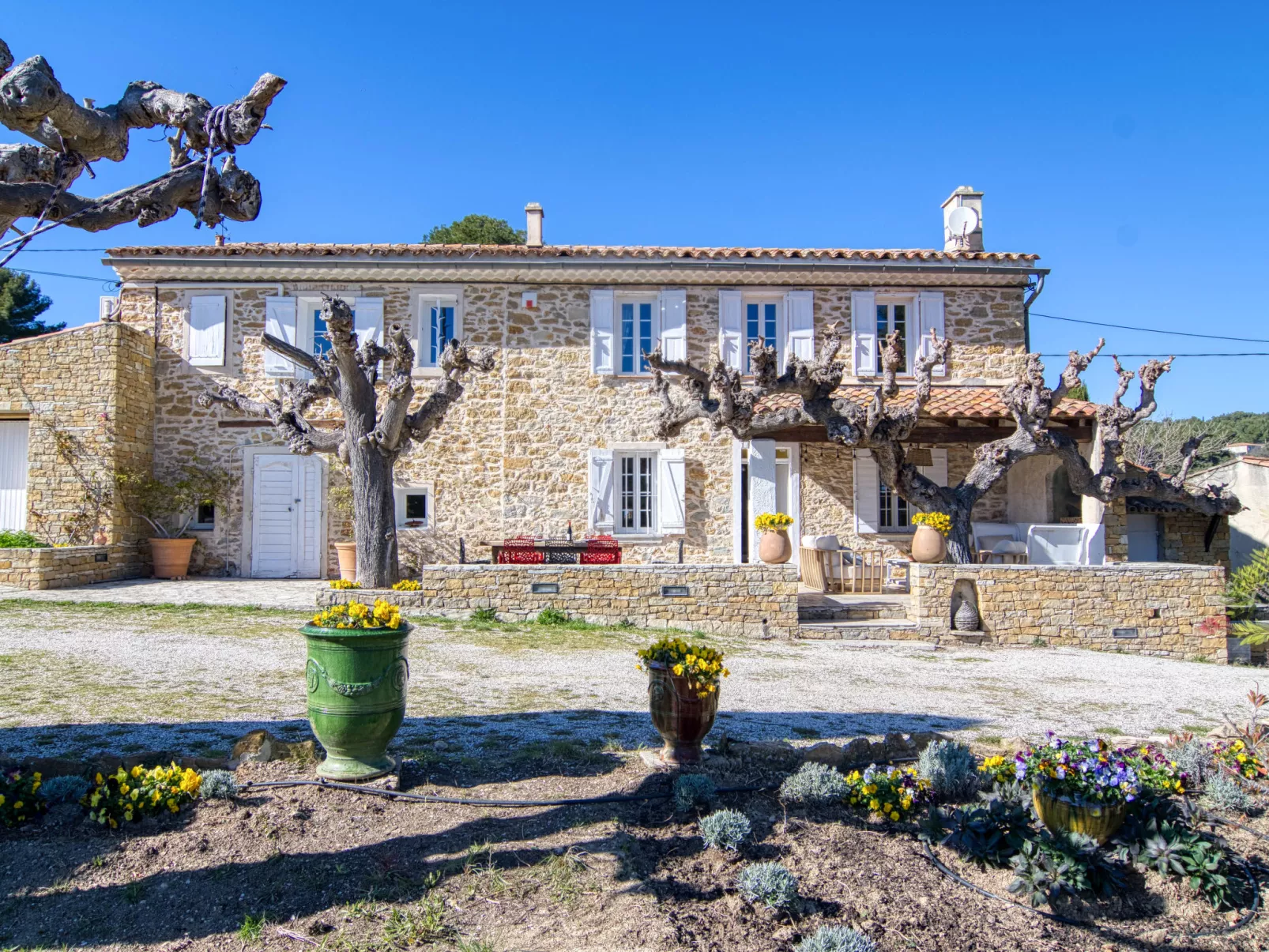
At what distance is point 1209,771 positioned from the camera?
4555 mm

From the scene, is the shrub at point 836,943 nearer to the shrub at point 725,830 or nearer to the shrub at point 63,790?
the shrub at point 725,830

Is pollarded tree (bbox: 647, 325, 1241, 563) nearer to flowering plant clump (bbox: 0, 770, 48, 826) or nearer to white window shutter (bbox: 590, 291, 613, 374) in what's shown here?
white window shutter (bbox: 590, 291, 613, 374)

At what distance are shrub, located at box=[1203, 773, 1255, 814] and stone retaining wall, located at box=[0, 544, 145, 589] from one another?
12.6m

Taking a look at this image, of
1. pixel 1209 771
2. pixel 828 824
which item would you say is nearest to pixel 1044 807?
pixel 828 824

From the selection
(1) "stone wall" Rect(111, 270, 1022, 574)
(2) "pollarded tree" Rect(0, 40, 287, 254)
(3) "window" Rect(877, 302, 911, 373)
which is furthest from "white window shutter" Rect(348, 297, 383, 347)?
(2) "pollarded tree" Rect(0, 40, 287, 254)

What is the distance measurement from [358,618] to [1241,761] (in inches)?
180

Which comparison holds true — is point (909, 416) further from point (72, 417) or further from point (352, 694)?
point (72, 417)

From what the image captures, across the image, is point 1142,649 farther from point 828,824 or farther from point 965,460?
point 828,824

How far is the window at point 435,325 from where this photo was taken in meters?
14.4

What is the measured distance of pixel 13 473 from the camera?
13438mm

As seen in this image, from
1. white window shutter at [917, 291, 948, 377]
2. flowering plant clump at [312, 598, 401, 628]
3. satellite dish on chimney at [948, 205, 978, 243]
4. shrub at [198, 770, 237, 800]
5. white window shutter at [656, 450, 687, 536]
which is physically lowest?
shrub at [198, 770, 237, 800]

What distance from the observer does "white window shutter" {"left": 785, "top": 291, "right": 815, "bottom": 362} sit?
14422 millimetres

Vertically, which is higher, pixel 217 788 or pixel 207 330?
pixel 207 330

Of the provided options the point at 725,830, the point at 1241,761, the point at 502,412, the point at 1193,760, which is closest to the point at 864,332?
the point at 502,412
